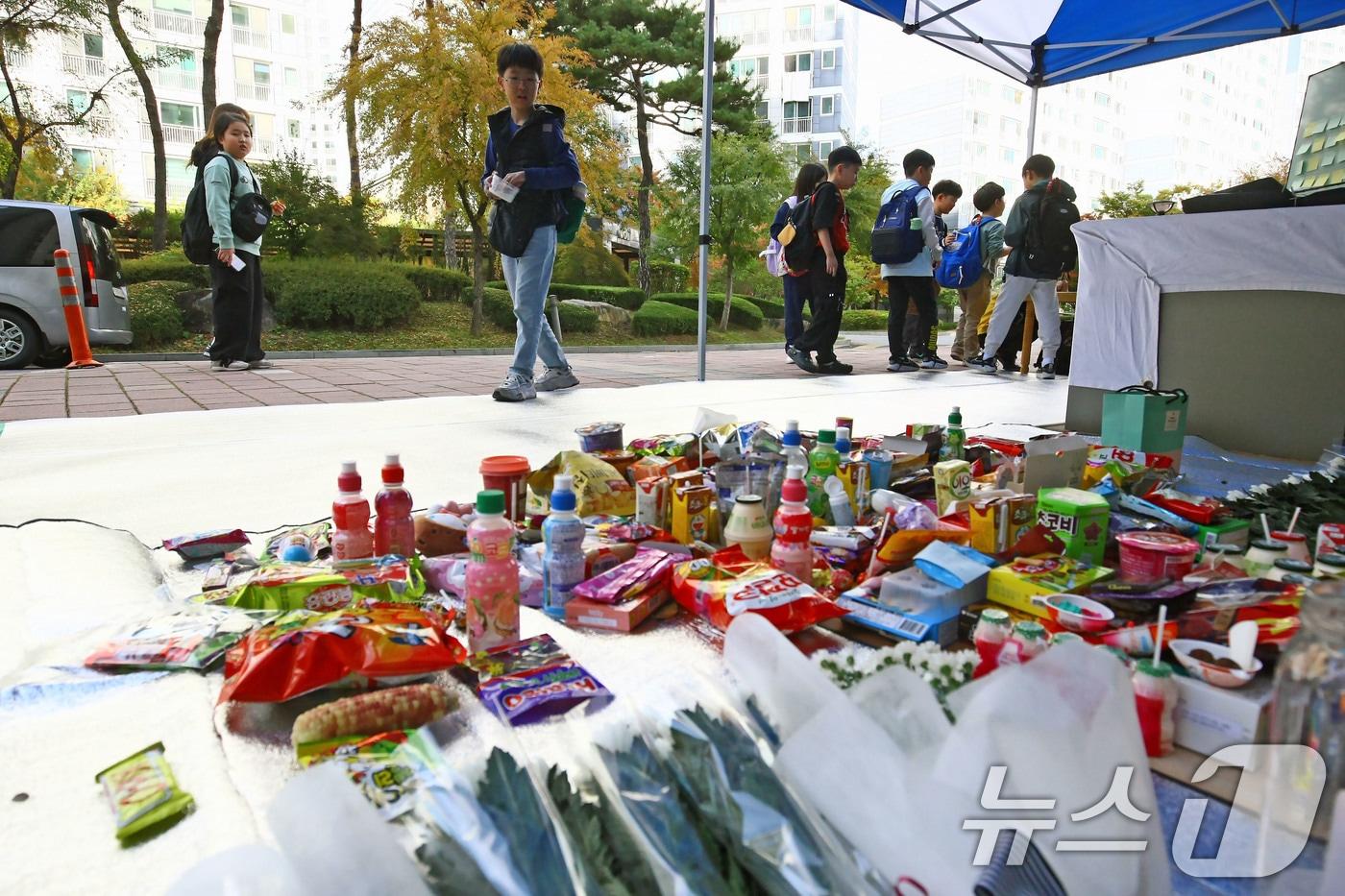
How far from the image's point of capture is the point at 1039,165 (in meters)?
5.98

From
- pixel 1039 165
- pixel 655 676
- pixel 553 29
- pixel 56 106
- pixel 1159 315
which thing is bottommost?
pixel 655 676

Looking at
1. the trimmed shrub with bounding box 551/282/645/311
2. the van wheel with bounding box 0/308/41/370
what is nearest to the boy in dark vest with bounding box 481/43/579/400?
the van wheel with bounding box 0/308/41/370

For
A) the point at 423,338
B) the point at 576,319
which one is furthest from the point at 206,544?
the point at 576,319

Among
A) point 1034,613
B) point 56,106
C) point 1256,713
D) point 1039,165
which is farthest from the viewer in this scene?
point 56,106

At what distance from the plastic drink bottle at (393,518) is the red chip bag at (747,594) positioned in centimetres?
67

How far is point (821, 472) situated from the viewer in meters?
2.20

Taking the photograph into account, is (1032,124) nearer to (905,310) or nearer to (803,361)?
(905,310)

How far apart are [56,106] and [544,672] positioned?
57.8 feet

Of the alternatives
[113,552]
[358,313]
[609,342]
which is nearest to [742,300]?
[609,342]

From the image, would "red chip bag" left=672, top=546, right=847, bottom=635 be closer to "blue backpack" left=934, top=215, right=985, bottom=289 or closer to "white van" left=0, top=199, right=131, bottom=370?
"blue backpack" left=934, top=215, right=985, bottom=289

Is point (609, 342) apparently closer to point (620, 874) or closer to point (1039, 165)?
point (1039, 165)

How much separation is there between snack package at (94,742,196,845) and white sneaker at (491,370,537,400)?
3.10 metres

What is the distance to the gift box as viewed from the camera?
2.95 metres

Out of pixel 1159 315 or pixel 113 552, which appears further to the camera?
pixel 1159 315
